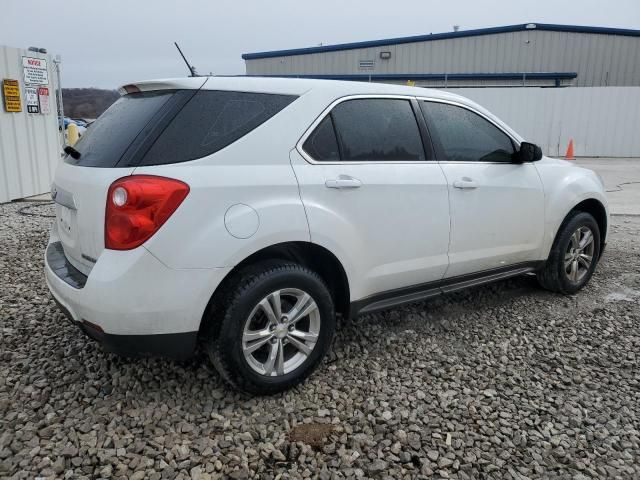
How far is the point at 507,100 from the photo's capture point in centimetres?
1870

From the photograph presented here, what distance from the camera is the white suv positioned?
96.1 inches

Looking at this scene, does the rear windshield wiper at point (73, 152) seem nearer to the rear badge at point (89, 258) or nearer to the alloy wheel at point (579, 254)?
the rear badge at point (89, 258)

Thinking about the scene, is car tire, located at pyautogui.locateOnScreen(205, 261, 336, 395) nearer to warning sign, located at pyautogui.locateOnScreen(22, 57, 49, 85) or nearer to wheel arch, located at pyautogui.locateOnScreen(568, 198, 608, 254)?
wheel arch, located at pyautogui.locateOnScreen(568, 198, 608, 254)

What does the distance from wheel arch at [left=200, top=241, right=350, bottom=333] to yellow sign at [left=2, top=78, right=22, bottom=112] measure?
7179 millimetres

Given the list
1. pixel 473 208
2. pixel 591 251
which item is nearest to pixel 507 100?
pixel 591 251

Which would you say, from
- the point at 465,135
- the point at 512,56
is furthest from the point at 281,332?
the point at 512,56

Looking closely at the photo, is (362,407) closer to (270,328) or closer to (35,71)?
(270,328)

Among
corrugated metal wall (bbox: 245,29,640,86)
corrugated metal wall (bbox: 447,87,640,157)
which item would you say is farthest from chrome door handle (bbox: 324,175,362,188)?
corrugated metal wall (bbox: 245,29,640,86)

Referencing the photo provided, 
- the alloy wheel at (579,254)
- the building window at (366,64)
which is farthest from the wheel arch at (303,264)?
A: the building window at (366,64)

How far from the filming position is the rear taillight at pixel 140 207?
94.2 inches

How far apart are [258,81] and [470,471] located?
222 centimetres

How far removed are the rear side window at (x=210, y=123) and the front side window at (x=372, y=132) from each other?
1.06 ft

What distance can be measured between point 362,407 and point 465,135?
6.70 ft

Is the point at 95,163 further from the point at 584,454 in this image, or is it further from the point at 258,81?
the point at 584,454
